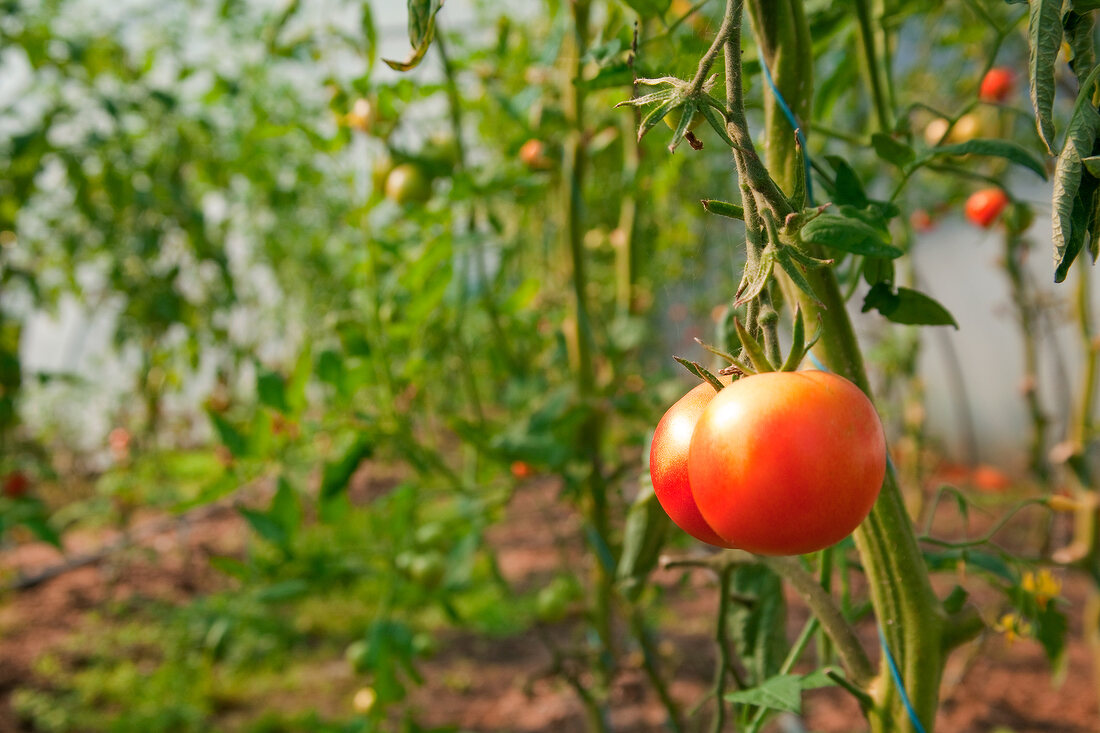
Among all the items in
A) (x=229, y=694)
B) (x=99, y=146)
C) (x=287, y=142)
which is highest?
(x=287, y=142)

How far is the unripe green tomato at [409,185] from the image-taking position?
93 centimetres

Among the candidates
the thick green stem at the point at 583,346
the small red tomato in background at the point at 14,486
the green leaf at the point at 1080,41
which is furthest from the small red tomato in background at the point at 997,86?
the small red tomato in background at the point at 14,486

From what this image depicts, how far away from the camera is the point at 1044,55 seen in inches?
10.5

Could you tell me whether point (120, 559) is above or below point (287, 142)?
below

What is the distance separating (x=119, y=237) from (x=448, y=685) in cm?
143

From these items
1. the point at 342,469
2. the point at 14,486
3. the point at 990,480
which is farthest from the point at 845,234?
the point at 990,480

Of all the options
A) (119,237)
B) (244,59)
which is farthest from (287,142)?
(119,237)

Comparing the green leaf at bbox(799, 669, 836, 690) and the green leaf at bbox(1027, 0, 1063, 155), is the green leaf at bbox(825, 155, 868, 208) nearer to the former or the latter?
the green leaf at bbox(1027, 0, 1063, 155)

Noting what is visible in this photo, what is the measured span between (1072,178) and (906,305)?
0.16 m

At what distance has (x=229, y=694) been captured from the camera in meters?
1.88

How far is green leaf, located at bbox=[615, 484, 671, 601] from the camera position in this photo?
0.59m

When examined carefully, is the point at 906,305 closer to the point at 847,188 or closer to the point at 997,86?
the point at 847,188

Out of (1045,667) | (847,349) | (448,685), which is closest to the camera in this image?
→ (847,349)

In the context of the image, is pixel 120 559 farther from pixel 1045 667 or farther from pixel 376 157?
pixel 1045 667
